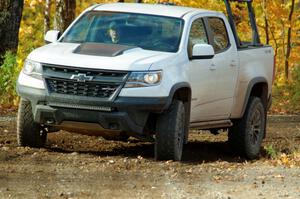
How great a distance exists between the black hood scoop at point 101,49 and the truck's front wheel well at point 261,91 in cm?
306

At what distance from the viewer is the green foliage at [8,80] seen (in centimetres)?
1711

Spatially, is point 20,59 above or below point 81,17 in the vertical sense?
below

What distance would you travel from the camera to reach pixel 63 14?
20.5 meters

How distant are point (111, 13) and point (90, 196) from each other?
14.6 feet

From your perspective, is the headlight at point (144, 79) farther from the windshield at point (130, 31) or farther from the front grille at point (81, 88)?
the windshield at point (130, 31)

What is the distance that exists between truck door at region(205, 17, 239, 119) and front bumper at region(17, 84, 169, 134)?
1.80m

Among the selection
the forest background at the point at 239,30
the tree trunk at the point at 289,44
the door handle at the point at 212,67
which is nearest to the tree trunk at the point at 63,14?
the forest background at the point at 239,30

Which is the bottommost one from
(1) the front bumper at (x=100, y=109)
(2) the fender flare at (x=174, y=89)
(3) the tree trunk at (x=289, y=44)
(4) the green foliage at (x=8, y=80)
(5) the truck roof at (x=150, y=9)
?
(3) the tree trunk at (x=289, y=44)

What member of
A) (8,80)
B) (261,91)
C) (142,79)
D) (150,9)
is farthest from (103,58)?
(8,80)

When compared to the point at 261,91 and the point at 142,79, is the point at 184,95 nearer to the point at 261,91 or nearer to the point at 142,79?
the point at 142,79

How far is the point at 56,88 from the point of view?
10.2m

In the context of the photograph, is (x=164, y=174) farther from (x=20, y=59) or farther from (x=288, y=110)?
(x=288, y=110)

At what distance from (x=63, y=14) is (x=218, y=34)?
8.84 meters

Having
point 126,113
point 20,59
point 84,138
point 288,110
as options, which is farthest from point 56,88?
Answer: point 288,110
